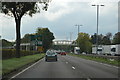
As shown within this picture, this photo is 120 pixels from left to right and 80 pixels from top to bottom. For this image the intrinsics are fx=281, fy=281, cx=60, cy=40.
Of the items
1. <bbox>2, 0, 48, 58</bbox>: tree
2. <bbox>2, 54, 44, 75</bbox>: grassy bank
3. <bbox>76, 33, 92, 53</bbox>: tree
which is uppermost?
<bbox>2, 0, 48, 58</bbox>: tree

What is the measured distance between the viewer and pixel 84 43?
390 ft

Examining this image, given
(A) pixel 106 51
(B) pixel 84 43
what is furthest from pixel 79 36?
(A) pixel 106 51

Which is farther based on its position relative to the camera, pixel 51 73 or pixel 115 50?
pixel 115 50

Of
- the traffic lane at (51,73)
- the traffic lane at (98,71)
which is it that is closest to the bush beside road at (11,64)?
the traffic lane at (51,73)

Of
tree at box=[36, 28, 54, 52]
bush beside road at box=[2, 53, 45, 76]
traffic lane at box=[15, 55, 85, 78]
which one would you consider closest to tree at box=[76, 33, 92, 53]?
tree at box=[36, 28, 54, 52]

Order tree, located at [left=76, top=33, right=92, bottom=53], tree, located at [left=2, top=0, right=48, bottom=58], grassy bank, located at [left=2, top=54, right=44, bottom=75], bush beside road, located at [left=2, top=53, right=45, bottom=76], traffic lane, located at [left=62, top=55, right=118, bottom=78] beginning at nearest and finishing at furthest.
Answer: traffic lane, located at [left=62, top=55, right=118, bottom=78]
bush beside road, located at [left=2, top=53, right=45, bottom=76]
grassy bank, located at [left=2, top=54, right=44, bottom=75]
tree, located at [left=2, top=0, right=48, bottom=58]
tree, located at [left=76, top=33, right=92, bottom=53]

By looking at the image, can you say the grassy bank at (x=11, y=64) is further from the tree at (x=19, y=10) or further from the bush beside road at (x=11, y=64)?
the tree at (x=19, y=10)

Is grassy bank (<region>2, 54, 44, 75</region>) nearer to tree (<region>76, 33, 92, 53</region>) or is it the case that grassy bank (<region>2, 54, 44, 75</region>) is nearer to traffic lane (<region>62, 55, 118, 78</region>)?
traffic lane (<region>62, 55, 118, 78</region>)

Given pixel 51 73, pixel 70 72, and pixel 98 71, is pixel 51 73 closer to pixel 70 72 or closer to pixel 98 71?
pixel 70 72

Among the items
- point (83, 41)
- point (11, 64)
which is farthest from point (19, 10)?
point (83, 41)

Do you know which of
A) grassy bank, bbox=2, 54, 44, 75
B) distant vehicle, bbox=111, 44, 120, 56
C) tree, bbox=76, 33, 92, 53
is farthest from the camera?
tree, bbox=76, 33, 92, 53

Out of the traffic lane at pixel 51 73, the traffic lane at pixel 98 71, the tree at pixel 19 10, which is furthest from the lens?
the tree at pixel 19 10

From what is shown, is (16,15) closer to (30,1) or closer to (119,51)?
(30,1)

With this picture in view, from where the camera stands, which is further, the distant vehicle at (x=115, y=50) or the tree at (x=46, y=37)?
the tree at (x=46, y=37)
